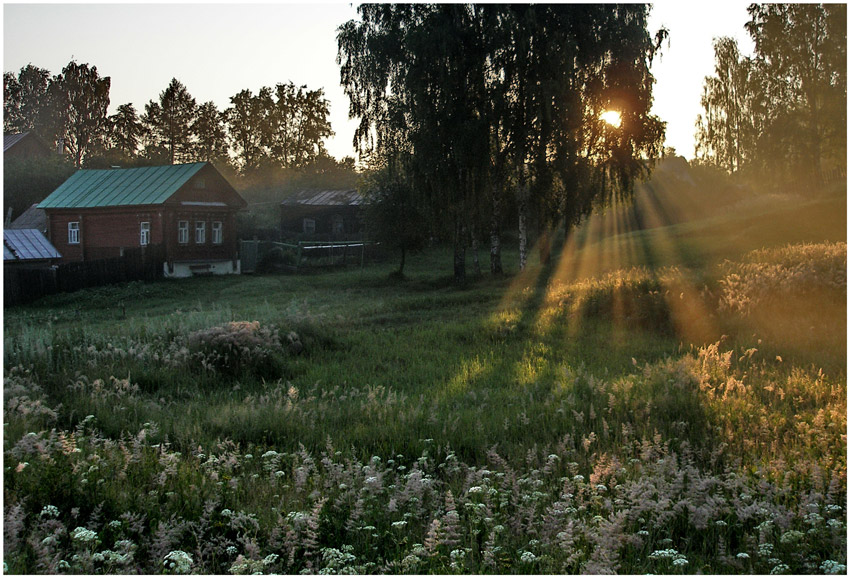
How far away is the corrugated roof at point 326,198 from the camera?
175 ft

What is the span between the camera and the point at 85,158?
60969mm

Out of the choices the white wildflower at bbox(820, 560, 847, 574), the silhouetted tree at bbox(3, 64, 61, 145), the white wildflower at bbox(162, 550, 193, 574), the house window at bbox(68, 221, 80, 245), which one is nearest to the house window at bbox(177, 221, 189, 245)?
the house window at bbox(68, 221, 80, 245)

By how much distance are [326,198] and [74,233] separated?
1898 cm

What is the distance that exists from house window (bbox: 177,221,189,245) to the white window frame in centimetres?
213

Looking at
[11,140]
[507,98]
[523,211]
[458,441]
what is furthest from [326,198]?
[458,441]

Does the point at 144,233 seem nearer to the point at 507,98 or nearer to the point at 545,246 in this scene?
the point at 545,246

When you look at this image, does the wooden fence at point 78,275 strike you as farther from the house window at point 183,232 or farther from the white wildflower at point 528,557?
the white wildflower at point 528,557

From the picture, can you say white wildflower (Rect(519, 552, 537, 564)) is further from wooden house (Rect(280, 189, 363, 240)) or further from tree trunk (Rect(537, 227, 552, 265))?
wooden house (Rect(280, 189, 363, 240))

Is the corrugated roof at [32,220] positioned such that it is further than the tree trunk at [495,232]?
Yes

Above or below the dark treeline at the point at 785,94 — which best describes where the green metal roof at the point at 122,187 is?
below

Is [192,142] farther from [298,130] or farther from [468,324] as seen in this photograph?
[468,324]

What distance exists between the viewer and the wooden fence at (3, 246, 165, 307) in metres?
29.1

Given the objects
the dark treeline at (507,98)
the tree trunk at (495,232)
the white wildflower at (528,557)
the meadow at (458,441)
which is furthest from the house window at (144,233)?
the white wildflower at (528,557)

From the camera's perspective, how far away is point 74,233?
40.8 meters
